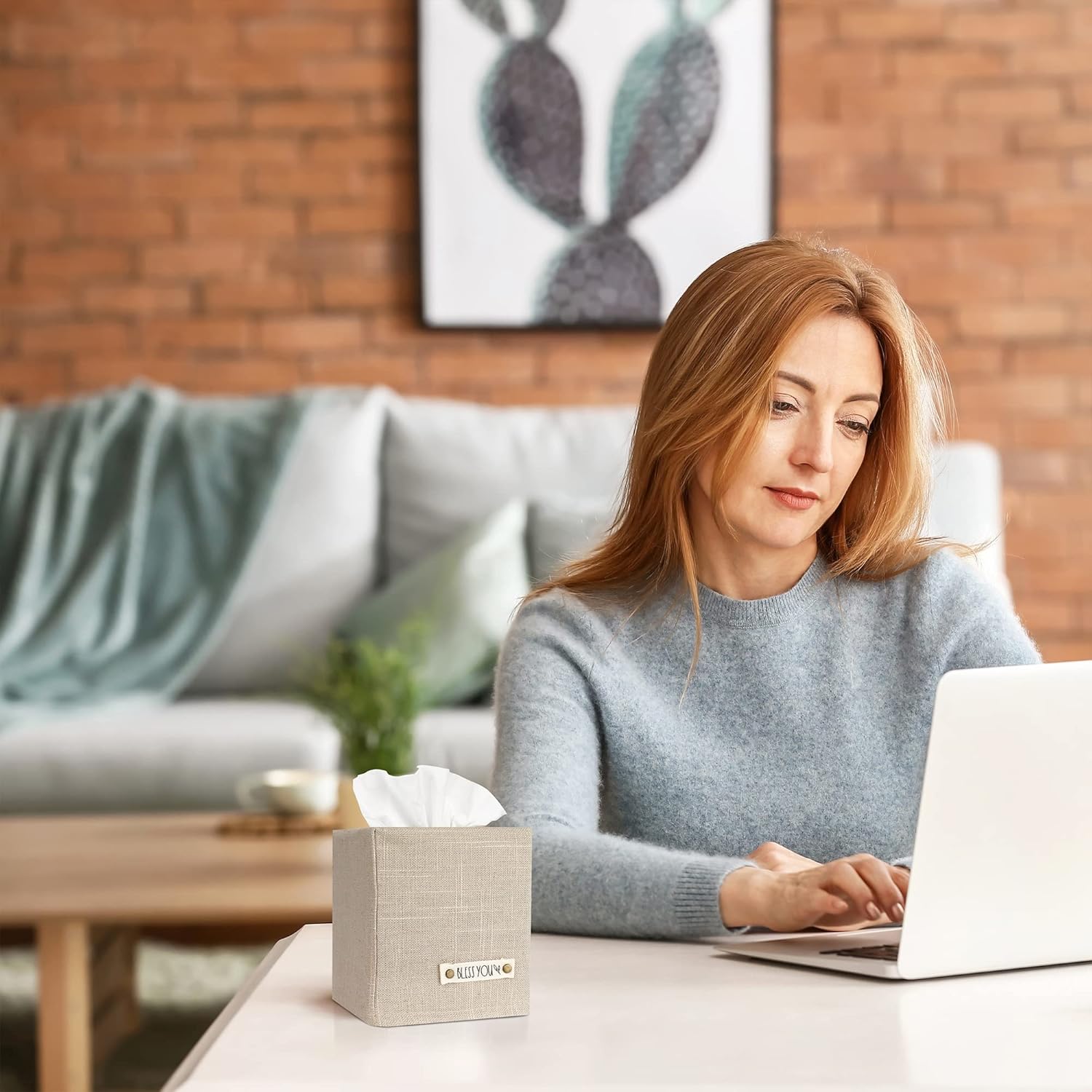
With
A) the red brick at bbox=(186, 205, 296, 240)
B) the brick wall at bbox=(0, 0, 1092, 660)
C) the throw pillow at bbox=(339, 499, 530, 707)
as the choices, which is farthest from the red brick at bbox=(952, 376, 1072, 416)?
the red brick at bbox=(186, 205, 296, 240)

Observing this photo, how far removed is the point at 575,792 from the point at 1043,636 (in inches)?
95.9

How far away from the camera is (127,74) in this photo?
11.2ft

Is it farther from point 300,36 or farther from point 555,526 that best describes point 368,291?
point 555,526

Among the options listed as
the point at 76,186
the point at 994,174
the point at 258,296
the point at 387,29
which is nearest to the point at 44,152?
the point at 76,186

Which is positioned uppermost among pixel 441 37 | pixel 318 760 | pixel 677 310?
pixel 441 37

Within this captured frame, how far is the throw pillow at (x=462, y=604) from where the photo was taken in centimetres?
273

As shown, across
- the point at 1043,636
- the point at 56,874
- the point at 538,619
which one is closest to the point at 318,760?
the point at 56,874

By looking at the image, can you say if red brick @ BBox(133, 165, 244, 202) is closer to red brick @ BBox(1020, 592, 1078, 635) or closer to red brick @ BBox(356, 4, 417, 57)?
red brick @ BBox(356, 4, 417, 57)

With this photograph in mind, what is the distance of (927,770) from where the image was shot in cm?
75

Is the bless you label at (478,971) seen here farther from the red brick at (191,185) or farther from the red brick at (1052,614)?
the red brick at (191,185)

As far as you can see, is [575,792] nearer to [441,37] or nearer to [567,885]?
[567,885]

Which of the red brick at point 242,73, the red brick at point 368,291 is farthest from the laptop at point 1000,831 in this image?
the red brick at point 242,73

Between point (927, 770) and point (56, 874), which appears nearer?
point (927, 770)

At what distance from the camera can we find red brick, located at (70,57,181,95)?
3.42m
